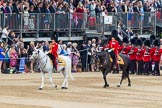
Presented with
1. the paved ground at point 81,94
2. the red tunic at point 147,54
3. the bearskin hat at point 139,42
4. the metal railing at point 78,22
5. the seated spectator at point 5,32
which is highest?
the metal railing at point 78,22

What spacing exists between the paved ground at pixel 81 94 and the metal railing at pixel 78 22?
3.98 metres

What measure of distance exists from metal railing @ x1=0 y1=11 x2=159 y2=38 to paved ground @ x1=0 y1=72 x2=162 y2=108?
3.98m

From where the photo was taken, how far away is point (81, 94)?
29719 millimetres

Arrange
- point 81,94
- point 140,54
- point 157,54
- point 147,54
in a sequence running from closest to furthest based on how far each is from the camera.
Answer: point 81,94 → point 157,54 → point 147,54 → point 140,54

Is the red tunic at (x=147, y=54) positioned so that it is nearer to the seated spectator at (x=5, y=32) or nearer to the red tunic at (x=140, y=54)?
the red tunic at (x=140, y=54)

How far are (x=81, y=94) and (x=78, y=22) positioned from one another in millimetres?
16519

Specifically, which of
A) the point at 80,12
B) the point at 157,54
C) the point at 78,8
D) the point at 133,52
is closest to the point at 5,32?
the point at 80,12

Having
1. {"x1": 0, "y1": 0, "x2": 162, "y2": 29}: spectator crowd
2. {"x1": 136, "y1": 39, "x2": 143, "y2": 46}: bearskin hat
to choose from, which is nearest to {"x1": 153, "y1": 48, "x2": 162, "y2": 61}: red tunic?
{"x1": 136, "y1": 39, "x2": 143, "y2": 46}: bearskin hat

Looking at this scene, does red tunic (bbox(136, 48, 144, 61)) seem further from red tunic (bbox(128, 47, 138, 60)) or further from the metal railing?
the metal railing

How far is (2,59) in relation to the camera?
40969mm

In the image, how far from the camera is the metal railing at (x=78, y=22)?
4253 centimetres

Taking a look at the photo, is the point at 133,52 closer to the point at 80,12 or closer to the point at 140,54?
the point at 140,54

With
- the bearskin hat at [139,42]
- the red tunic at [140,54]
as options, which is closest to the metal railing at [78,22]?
the bearskin hat at [139,42]

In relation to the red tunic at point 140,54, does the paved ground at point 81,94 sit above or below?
below
